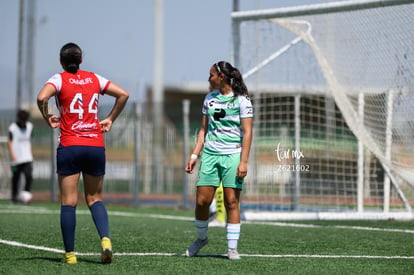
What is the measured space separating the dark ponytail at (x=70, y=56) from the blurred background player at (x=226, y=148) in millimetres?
1398

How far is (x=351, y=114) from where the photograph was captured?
1428 centimetres

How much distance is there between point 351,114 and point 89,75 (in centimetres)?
710

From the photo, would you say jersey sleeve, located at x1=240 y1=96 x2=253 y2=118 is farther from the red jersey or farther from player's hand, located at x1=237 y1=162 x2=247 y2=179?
the red jersey

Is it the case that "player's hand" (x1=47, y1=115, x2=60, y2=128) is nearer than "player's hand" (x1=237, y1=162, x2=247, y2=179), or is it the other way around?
"player's hand" (x1=47, y1=115, x2=60, y2=128)

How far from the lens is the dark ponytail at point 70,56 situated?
7961 mm

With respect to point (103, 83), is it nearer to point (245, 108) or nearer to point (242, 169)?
point (245, 108)

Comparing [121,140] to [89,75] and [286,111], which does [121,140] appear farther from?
[89,75]

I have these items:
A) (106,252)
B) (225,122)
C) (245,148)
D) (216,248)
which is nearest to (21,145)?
(216,248)

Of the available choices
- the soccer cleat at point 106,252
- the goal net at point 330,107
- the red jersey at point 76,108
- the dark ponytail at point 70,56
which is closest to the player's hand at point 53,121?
the red jersey at point 76,108

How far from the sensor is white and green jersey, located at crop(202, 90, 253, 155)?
8.55m

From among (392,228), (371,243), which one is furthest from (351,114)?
(371,243)

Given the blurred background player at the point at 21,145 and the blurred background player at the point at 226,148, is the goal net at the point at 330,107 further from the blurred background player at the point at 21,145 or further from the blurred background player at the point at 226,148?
the blurred background player at the point at 21,145

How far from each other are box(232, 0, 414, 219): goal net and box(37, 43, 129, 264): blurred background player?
5688 millimetres

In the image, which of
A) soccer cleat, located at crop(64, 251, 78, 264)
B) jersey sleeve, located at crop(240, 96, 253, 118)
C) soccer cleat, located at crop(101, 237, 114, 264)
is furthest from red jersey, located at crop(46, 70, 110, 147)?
jersey sleeve, located at crop(240, 96, 253, 118)
